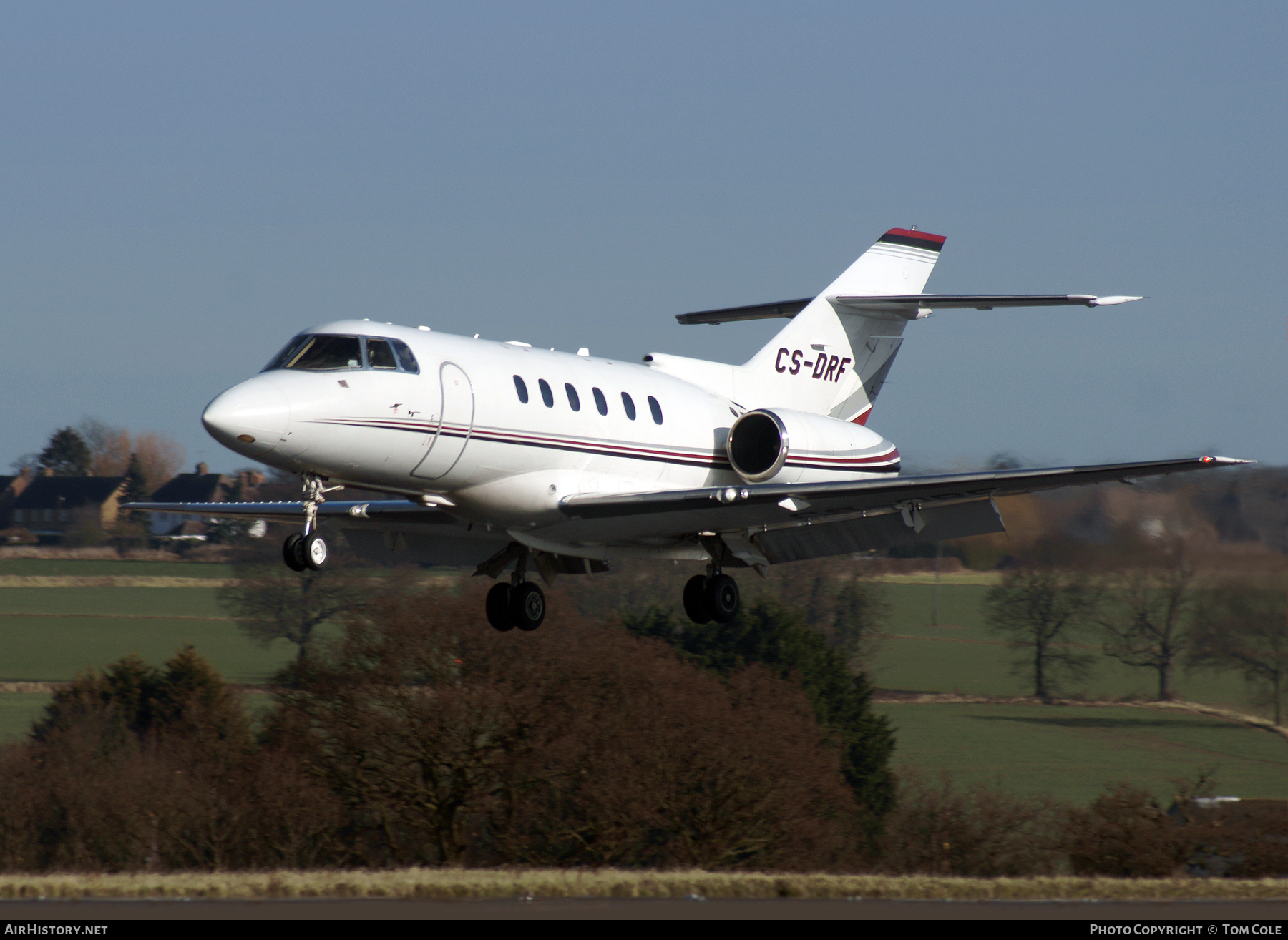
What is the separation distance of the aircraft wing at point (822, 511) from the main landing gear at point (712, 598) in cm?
56

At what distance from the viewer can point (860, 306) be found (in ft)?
77.4

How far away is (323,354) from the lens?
53.7 ft

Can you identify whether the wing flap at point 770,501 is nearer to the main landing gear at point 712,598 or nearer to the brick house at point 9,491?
the main landing gear at point 712,598

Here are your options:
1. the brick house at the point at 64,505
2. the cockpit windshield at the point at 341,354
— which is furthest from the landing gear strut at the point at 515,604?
the brick house at the point at 64,505

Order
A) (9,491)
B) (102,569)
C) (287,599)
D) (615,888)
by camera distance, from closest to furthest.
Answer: (615,888), (287,599), (102,569), (9,491)

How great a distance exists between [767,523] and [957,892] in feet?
37.4

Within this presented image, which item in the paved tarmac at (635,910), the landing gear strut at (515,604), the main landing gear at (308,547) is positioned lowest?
the paved tarmac at (635,910)

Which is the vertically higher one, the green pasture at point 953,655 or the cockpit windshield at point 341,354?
the cockpit windshield at point 341,354

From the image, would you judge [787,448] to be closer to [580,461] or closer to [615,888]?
[580,461]

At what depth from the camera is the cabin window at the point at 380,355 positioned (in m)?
16.5

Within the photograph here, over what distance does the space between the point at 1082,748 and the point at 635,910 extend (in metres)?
38.1

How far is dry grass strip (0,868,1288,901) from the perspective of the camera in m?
26.5

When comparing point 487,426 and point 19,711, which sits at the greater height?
point 487,426

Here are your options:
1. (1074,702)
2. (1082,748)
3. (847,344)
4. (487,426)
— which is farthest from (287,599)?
(487,426)
